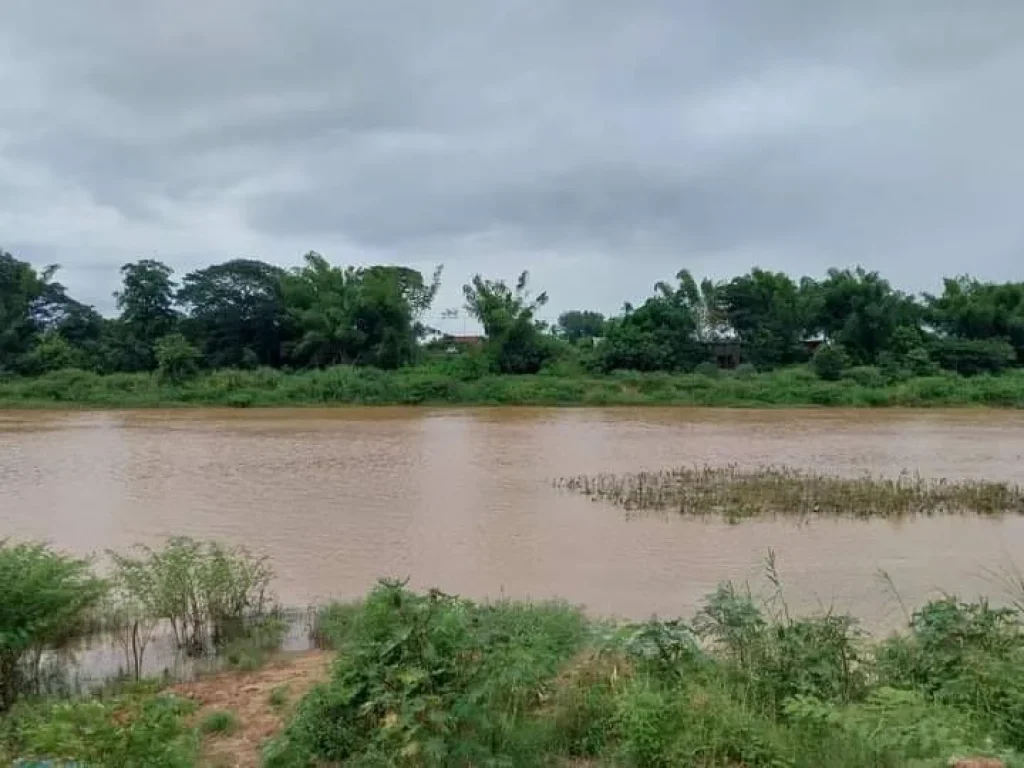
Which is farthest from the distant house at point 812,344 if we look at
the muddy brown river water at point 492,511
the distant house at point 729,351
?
the muddy brown river water at point 492,511

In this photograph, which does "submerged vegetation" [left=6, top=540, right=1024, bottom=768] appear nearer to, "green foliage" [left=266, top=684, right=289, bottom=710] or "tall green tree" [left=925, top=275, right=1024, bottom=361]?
"green foliage" [left=266, top=684, right=289, bottom=710]

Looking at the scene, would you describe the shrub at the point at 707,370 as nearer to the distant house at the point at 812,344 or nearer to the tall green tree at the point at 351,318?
the distant house at the point at 812,344

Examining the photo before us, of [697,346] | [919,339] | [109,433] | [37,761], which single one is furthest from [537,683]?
[919,339]

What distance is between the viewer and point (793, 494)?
12297 mm

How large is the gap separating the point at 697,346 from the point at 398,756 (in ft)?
122

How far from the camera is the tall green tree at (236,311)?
39812 mm

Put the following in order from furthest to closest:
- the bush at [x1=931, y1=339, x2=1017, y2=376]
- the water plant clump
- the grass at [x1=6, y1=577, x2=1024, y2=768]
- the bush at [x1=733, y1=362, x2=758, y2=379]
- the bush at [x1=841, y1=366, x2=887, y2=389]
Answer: the bush at [x1=931, y1=339, x2=1017, y2=376]
the bush at [x1=733, y1=362, x2=758, y2=379]
the bush at [x1=841, y1=366, x2=887, y2=389]
the water plant clump
the grass at [x1=6, y1=577, x2=1024, y2=768]

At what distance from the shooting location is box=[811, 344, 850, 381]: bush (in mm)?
35438

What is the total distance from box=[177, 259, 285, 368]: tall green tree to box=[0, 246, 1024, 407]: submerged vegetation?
9cm

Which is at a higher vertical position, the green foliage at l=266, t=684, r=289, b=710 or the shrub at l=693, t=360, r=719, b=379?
the shrub at l=693, t=360, r=719, b=379

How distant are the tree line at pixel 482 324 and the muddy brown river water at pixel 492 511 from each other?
13.9 metres

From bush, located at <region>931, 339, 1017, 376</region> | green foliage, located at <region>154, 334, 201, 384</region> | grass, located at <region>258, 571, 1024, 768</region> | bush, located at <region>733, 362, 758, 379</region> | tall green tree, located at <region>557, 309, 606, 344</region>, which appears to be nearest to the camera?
grass, located at <region>258, 571, 1024, 768</region>

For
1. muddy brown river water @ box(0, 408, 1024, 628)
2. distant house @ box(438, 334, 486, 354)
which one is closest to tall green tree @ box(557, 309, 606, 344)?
distant house @ box(438, 334, 486, 354)

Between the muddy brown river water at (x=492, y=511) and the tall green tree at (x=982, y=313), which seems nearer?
the muddy brown river water at (x=492, y=511)
